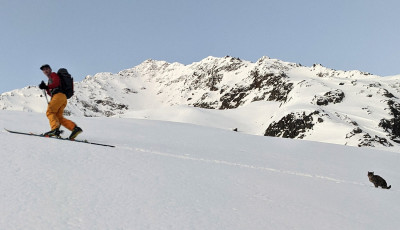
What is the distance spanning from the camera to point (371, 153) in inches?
448

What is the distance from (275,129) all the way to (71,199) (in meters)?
70.2

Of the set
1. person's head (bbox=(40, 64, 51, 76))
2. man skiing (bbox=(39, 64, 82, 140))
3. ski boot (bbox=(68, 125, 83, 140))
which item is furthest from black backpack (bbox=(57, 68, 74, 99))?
ski boot (bbox=(68, 125, 83, 140))

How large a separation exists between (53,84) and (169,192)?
5067 millimetres

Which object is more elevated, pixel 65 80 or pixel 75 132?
pixel 65 80

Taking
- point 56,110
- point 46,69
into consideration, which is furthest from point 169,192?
point 46,69

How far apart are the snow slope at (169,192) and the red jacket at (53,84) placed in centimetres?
192

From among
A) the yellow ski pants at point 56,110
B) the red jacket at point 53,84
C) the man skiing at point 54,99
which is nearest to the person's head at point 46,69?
the man skiing at point 54,99

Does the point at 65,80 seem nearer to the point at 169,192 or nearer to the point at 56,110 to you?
the point at 56,110

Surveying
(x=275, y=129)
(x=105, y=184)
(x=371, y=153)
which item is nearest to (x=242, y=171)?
(x=105, y=184)

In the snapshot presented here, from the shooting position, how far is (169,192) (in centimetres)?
406

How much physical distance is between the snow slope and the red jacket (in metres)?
1.92

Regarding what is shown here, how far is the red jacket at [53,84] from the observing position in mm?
7756

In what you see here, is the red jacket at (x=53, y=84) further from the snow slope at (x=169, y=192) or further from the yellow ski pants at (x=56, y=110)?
the snow slope at (x=169, y=192)

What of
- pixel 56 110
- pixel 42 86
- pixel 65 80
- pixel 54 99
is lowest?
pixel 56 110
